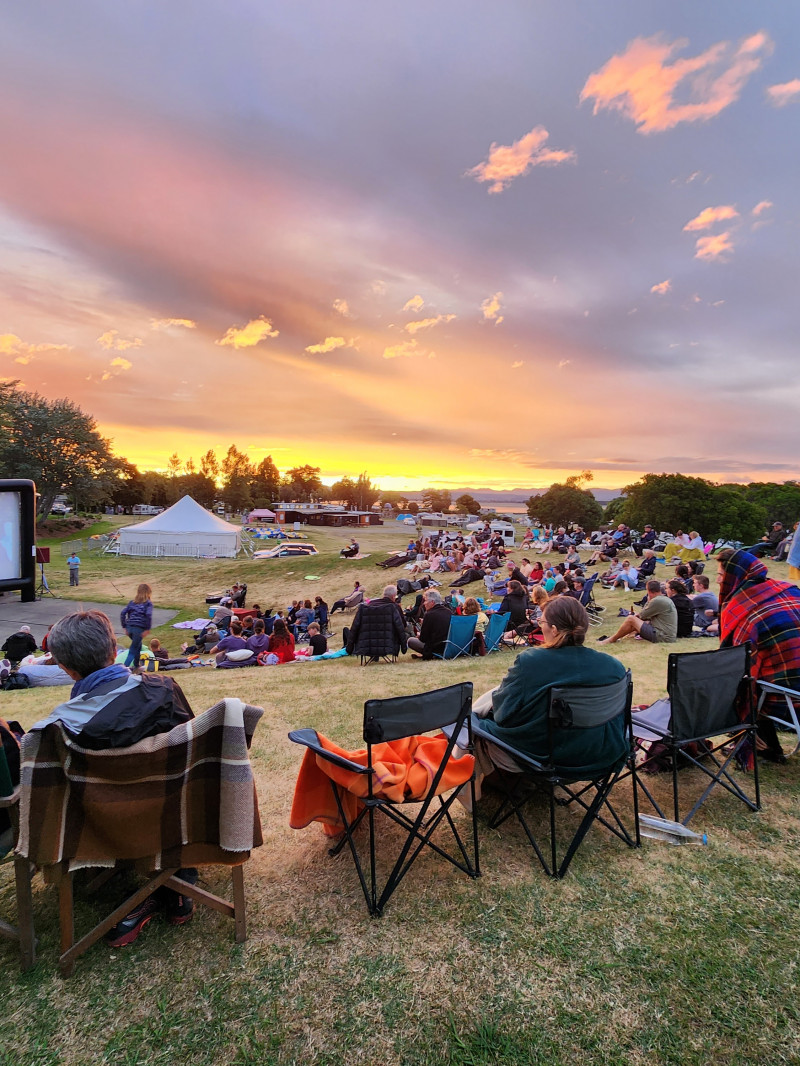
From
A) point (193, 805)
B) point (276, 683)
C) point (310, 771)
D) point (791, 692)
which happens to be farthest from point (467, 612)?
point (193, 805)

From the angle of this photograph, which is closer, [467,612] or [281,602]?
[467,612]

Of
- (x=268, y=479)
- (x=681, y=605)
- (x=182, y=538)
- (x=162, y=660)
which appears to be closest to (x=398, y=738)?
(x=681, y=605)

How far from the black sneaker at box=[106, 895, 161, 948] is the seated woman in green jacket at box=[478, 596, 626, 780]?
74.1 inches

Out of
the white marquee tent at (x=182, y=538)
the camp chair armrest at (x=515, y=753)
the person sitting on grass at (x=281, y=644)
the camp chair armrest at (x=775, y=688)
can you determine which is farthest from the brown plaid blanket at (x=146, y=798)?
the white marquee tent at (x=182, y=538)

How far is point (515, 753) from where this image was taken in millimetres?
2748

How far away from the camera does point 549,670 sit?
2.85m

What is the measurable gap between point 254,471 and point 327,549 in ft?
243

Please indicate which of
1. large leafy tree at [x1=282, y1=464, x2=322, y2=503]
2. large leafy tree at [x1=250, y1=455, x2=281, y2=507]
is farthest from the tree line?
large leafy tree at [x1=282, y1=464, x2=322, y2=503]

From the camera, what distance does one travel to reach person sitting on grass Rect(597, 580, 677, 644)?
828cm

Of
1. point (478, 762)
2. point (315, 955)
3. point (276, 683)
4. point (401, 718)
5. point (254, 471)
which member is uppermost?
point (254, 471)

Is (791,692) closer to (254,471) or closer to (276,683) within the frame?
(276,683)

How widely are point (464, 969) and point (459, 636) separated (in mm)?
6610

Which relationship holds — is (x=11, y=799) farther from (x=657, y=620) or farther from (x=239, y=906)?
(x=657, y=620)

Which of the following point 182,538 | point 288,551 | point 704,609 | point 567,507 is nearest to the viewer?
point 704,609
